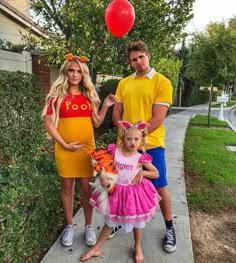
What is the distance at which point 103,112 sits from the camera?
2734 mm

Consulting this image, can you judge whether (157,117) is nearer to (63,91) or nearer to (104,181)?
(104,181)

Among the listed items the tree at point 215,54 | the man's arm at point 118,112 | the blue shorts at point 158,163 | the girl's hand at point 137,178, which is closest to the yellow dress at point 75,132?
the man's arm at point 118,112

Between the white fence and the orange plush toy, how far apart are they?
3272mm

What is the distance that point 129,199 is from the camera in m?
2.41

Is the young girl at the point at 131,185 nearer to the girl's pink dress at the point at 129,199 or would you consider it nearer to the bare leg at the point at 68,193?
the girl's pink dress at the point at 129,199

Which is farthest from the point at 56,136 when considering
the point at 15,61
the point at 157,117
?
the point at 15,61

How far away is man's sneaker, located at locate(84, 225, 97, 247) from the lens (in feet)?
9.22

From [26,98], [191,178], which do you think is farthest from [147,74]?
[191,178]

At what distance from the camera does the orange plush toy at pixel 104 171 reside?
2.39 m

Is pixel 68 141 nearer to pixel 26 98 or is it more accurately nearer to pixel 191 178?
pixel 26 98

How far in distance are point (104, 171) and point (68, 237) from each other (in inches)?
33.9

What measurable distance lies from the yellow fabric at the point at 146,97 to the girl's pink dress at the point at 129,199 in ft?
1.03

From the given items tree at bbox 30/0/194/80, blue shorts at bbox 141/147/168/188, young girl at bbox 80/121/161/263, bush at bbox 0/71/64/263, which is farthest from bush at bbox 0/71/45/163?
blue shorts at bbox 141/147/168/188

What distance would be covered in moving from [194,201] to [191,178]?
1110mm
